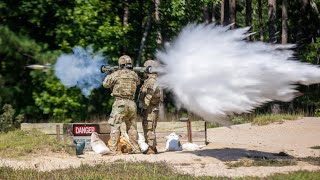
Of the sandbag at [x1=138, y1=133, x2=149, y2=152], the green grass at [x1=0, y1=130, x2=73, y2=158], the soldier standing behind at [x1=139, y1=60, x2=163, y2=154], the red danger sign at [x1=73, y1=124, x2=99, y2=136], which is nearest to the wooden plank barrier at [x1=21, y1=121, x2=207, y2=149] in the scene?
the red danger sign at [x1=73, y1=124, x2=99, y2=136]

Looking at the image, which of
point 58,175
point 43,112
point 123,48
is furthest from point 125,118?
point 123,48

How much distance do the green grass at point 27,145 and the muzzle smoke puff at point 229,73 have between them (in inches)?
161

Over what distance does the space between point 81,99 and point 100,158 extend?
10941mm

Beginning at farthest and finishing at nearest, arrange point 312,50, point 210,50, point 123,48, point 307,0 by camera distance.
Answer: point 307,0, point 312,50, point 123,48, point 210,50

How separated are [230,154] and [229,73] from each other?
9.91 feet

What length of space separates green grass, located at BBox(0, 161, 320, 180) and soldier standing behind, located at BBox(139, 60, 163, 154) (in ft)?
10.1

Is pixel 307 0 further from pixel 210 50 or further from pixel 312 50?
pixel 210 50

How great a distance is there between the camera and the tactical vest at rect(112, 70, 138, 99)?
15.4m

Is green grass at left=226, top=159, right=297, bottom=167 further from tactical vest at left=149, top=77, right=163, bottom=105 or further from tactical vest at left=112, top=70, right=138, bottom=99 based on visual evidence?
tactical vest at left=112, top=70, right=138, bottom=99

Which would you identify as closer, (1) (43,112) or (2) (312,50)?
(1) (43,112)

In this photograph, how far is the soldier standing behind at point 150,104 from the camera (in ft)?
49.5

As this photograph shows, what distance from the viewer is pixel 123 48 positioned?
28266mm

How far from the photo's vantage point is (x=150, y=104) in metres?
15.4

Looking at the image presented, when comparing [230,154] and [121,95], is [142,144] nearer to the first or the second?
[121,95]
